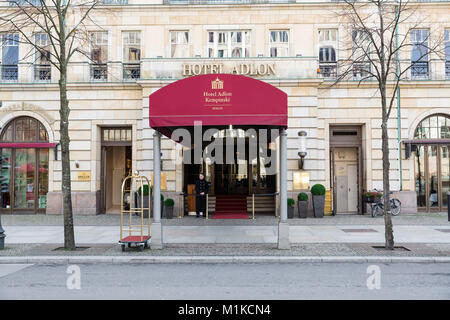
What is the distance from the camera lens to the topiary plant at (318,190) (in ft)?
54.4

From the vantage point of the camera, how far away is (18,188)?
18406mm

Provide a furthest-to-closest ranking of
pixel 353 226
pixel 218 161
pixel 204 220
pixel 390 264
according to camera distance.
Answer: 1. pixel 218 161
2. pixel 204 220
3. pixel 353 226
4. pixel 390 264

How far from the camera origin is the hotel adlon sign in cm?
1666

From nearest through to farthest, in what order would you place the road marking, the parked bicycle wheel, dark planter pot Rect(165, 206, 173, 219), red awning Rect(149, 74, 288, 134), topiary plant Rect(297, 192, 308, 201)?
the road marking → red awning Rect(149, 74, 288, 134) → topiary plant Rect(297, 192, 308, 201) → dark planter pot Rect(165, 206, 173, 219) → the parked bicycle wheel

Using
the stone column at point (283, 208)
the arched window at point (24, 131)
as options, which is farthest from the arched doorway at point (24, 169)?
the stone column at point (283, 208)

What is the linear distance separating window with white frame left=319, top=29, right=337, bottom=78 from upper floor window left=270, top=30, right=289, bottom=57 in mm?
1655

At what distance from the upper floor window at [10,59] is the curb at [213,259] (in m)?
12.5

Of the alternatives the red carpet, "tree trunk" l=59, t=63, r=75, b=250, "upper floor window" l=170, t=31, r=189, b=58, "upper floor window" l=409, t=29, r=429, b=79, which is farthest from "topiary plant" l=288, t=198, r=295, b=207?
"tree trunk" l=59, t=63, r=75, b=250

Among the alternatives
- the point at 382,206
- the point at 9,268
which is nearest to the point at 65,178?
the point at 9,268

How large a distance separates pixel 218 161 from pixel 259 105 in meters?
11.1

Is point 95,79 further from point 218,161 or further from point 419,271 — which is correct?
point 419,271

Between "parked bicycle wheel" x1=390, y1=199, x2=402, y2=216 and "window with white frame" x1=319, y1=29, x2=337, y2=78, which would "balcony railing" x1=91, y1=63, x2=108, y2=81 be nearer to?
"window with white frame" x1=319, y1=29, x2=337, y2=78
